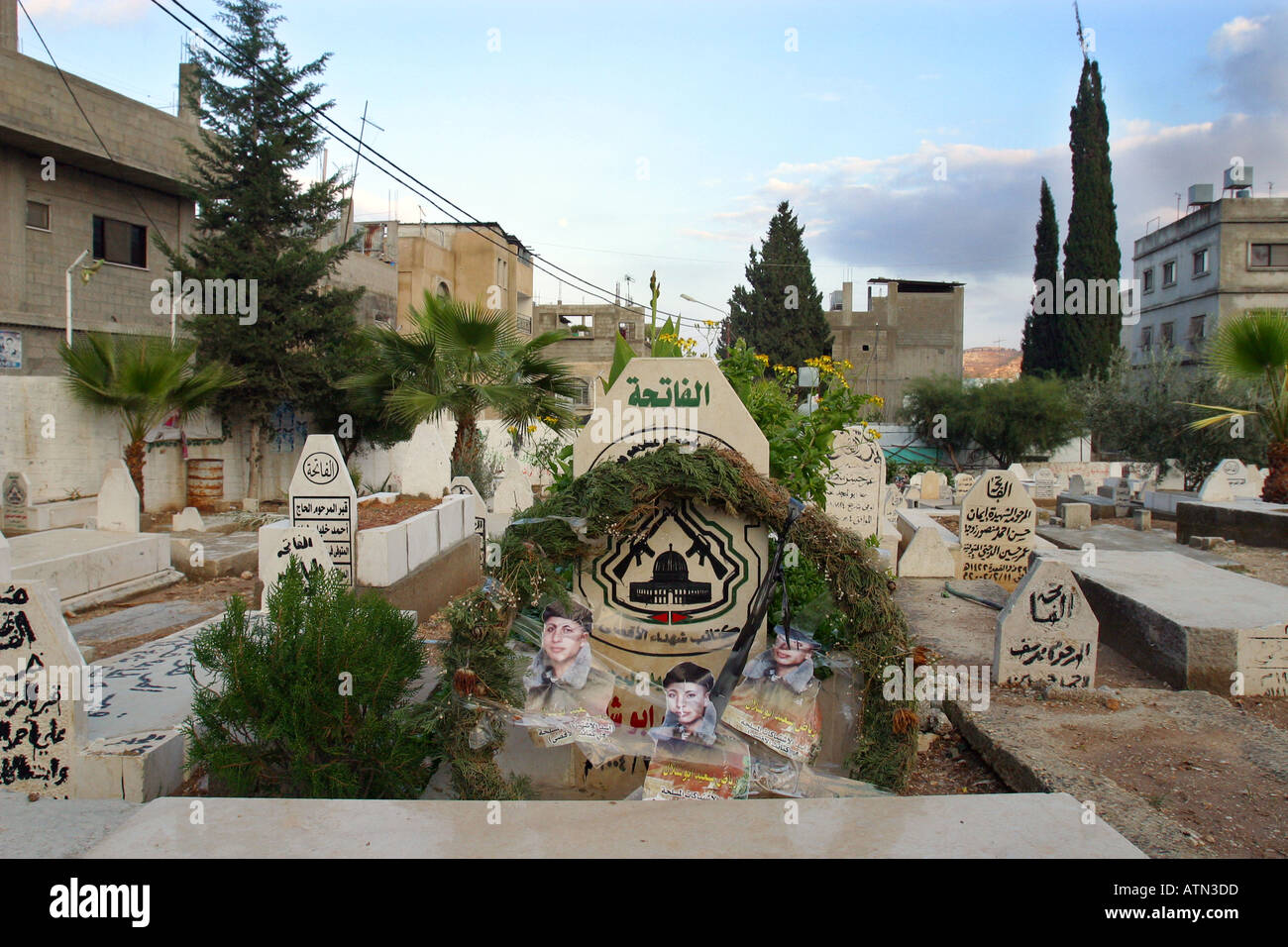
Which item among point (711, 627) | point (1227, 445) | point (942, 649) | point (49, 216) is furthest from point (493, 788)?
point (1227, 445)

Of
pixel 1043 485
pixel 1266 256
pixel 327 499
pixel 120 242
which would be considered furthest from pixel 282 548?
pixel 1266 256

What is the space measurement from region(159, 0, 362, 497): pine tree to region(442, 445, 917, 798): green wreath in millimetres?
14883

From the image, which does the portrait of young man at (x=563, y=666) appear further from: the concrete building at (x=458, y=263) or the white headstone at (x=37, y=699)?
the concrete building at (x=458, y=263)

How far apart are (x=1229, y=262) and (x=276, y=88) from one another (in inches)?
1371

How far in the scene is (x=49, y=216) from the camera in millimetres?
17062

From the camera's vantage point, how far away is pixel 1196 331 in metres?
34.9

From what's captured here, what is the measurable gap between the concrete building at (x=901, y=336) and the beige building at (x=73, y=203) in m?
35.9

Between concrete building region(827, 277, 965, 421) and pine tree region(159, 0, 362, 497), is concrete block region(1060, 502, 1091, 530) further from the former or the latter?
concrete building region(827, 277, 965, 421)

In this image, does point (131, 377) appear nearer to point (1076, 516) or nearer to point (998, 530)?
point (998, 530)

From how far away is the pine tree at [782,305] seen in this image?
118 ft

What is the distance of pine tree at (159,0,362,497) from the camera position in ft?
56.2

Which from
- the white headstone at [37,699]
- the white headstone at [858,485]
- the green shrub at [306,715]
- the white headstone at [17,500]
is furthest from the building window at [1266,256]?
the white headstone at [37,699]

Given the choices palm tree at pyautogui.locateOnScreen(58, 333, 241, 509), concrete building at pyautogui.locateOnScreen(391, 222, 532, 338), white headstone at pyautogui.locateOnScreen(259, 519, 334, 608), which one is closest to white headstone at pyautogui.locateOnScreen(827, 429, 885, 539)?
white headstone at pyautogui.locateOnScreen(259, 519, 334, 608)

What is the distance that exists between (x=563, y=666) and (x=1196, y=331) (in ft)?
129
